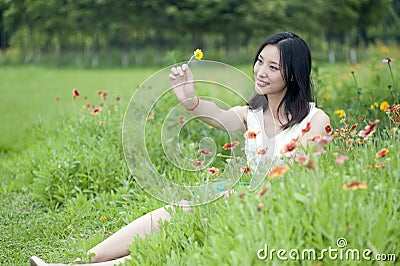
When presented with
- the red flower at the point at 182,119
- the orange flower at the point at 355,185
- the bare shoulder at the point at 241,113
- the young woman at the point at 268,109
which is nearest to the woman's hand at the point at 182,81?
the young woman at the point at 268,109

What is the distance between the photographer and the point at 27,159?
477 cm

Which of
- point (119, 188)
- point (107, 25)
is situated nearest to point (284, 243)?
point (119, 188)

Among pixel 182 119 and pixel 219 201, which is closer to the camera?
pixel 219 201

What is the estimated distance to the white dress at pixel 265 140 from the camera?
9.18ft

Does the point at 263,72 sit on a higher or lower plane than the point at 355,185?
higher

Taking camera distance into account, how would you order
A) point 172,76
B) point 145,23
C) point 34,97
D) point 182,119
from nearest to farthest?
1. point 172,76
2. point 182,119
3. point 34,97
4. point 145,23

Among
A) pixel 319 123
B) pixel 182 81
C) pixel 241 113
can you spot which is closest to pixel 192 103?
pixel 182 81

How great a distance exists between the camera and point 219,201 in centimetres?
253

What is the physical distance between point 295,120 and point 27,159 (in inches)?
105

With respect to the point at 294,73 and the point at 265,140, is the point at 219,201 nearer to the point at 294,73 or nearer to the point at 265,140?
the point at 265,140

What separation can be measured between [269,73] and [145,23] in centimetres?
2173

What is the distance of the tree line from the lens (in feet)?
77.0

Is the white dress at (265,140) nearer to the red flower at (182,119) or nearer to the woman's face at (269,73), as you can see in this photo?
the woman's face at (269,73)

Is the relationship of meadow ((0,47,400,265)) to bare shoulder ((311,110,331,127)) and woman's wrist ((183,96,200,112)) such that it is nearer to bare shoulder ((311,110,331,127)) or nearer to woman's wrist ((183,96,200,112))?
bare shoulder ((311,110,331,127))
